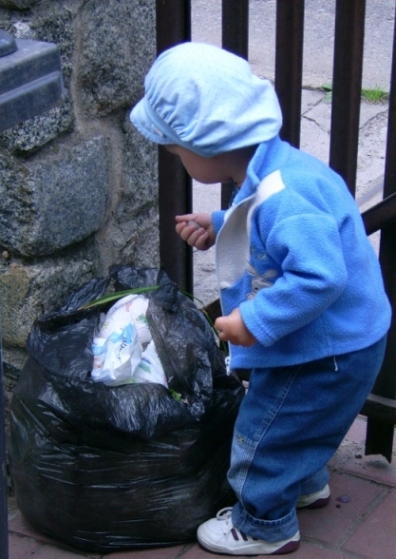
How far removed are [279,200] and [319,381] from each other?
1.50 ft

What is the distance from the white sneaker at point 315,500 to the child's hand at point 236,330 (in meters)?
0.69

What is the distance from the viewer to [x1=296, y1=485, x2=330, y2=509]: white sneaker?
7.84ft

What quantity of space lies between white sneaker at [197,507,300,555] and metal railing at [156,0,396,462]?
0.46 m

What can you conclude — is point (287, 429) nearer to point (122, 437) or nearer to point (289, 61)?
point (122, 437)

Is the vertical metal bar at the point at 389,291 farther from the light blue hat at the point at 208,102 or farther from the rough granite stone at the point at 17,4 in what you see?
the rough granite stone at the point at 17,4

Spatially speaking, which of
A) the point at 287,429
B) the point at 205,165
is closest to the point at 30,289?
the point at 205,165

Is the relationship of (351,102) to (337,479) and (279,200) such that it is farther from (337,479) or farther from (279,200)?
(337,479)

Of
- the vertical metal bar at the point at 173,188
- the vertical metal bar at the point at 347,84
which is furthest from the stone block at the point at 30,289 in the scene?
the vertical metal bar at the point at 347,84

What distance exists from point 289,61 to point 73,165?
24.9 inches

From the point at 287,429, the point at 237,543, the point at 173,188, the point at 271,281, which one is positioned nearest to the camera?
the point at 271,281

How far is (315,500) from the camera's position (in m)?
2.40

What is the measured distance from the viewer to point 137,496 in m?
2.21

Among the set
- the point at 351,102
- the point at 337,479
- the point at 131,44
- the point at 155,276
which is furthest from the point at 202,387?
the point at 131,44

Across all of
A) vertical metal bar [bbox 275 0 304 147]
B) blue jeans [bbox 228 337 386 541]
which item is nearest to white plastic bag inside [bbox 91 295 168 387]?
blue jeans [bbox 228 337 386 541]
